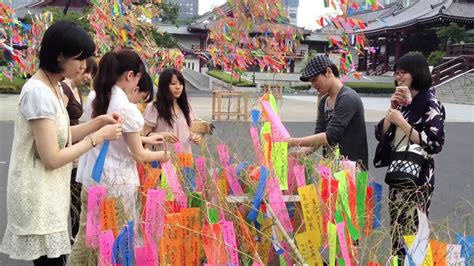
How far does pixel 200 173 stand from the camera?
1.52 metres

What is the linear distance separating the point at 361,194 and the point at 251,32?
4.35 metres

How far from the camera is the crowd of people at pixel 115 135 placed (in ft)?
4.75

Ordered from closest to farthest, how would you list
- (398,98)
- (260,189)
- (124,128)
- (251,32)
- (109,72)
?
(260,189), (124,128), (109,72), (398,98), (251,32)

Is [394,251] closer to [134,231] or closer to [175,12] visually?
[134,231]

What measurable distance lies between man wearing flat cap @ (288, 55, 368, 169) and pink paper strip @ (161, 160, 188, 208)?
92 cm

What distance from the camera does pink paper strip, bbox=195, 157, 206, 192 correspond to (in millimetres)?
1473

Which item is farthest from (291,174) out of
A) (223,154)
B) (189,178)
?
(189,178)

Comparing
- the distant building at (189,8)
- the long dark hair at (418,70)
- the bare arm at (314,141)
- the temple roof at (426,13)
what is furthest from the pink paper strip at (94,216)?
the distant building at (189,8)

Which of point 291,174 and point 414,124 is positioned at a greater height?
point 414,124

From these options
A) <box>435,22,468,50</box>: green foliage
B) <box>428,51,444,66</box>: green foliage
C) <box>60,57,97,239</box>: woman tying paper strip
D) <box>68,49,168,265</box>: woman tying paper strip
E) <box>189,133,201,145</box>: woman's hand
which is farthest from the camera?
<box>428,51,444,66</box>: green foliage

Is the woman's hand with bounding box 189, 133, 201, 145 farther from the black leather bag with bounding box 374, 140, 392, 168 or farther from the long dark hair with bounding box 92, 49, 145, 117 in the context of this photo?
the black leather bag with bounding box 374, 140, 392, 168

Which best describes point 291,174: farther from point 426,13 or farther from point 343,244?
point 426,13

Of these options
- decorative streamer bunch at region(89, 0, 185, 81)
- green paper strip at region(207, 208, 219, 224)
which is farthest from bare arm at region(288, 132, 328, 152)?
decorative streamer bunch at region(89, 0, 185, 81)

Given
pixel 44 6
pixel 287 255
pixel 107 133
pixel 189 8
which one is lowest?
pixel 287 255
